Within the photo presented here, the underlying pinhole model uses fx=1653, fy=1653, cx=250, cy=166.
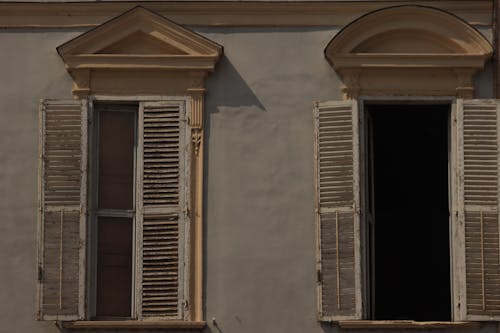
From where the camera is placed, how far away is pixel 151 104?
1384 centimetres

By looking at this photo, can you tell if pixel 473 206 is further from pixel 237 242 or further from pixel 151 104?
pixel 151 104

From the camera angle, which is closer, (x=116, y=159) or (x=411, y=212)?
(x=116, y=159)

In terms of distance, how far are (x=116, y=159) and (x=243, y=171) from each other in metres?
1.07

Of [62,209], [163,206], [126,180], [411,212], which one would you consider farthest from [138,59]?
[411,212]

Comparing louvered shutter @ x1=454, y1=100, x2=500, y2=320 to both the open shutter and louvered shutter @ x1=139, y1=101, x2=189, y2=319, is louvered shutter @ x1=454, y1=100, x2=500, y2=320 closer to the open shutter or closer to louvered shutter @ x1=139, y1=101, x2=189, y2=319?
the open shutter

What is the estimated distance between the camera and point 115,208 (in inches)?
541

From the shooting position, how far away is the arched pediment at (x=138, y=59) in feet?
45.4

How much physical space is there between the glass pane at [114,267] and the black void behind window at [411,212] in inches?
85.4

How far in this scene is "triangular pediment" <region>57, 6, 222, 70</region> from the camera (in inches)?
545

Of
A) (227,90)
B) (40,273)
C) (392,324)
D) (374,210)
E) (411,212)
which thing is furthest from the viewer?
(411,212)

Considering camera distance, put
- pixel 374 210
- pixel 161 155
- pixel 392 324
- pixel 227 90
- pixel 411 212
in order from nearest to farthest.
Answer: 1. pixel 392 324
2. pixel 161 155
3. pixel 227 90
4. pixel 374 210
5. pixel 411 212

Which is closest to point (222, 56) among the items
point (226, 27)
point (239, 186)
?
point (226, 27)

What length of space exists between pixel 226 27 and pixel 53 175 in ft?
6.34

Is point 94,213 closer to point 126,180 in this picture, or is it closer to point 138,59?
point 126,180
